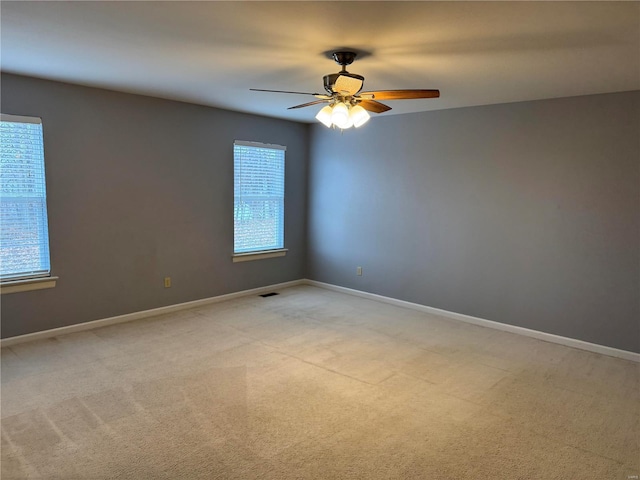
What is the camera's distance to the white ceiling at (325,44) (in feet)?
7.02

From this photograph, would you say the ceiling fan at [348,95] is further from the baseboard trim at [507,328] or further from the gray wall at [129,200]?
the baseboard trim at [507,328]

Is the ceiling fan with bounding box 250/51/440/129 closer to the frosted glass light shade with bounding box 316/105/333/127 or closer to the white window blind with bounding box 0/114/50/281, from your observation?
the frosted glass light shade with bounding box 316/105/333/127

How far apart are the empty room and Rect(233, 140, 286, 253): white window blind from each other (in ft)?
0.11

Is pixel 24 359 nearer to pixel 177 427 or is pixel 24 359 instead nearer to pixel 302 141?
pixel 177 427

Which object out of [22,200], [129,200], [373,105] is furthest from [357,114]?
[22,200]

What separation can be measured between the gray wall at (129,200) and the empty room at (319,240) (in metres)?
0.02

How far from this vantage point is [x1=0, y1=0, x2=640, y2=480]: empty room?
2.35 m

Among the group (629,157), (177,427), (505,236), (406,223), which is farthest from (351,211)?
(177,427)

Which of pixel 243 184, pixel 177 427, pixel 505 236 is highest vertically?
pixel 243 184

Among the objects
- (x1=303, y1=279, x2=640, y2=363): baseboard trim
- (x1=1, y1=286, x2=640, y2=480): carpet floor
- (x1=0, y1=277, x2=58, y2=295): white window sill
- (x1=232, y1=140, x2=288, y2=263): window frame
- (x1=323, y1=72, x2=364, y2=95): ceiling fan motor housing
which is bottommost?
(x1=1, y1=286, x2=640, y2=480): carpet floor

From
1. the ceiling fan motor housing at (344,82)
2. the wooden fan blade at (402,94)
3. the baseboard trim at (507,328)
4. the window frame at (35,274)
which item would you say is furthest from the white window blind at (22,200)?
the baseboard trim at (507,328)

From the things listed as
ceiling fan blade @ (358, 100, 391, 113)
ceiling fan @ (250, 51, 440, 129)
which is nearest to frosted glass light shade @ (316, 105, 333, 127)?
ceiling fan @ (250, 51, 440, 129)

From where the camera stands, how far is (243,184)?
5516 millimetres

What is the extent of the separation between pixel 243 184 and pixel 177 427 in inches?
137
